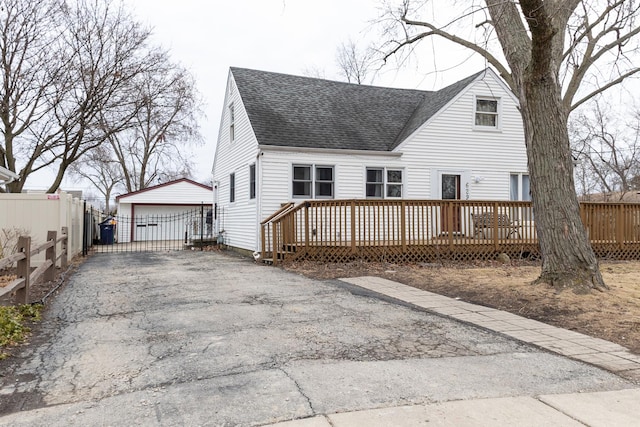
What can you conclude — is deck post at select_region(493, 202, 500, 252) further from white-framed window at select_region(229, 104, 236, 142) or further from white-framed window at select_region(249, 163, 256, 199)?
white-framed window at select_region(229, 104, 236, 142)

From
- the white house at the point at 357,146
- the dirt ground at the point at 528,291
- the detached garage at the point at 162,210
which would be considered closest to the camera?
the dirt ground at the point at 528,291

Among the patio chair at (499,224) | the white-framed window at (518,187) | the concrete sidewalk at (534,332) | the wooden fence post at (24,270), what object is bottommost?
the concrete sidewalk at (534,332)

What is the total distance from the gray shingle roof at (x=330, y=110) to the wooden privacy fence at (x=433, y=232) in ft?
8.47

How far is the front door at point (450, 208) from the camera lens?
11.6 meters

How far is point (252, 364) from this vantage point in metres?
3.82

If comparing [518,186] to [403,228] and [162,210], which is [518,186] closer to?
[403,228]

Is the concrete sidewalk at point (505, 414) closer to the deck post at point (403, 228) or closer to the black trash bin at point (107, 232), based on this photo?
Answer: the deck post at point (403, 228)

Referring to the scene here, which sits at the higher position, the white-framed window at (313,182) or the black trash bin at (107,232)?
the white-framed window at (313,182)

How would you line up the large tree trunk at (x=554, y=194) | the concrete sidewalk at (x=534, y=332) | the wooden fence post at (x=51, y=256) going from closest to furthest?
the concrete sidewalk at (x=534, y=332), the large tree trunk at (x=554, y=194), the wooden fence post at (x=51, y=256)

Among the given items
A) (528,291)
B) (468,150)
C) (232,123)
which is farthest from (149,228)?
(528,291)

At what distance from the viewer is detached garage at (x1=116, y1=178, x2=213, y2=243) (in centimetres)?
2392

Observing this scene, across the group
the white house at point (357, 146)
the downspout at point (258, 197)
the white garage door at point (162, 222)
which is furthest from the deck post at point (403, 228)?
the white garage door at point (162, 222)

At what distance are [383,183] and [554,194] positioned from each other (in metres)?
7.22

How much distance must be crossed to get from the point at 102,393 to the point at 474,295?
18.3ft
